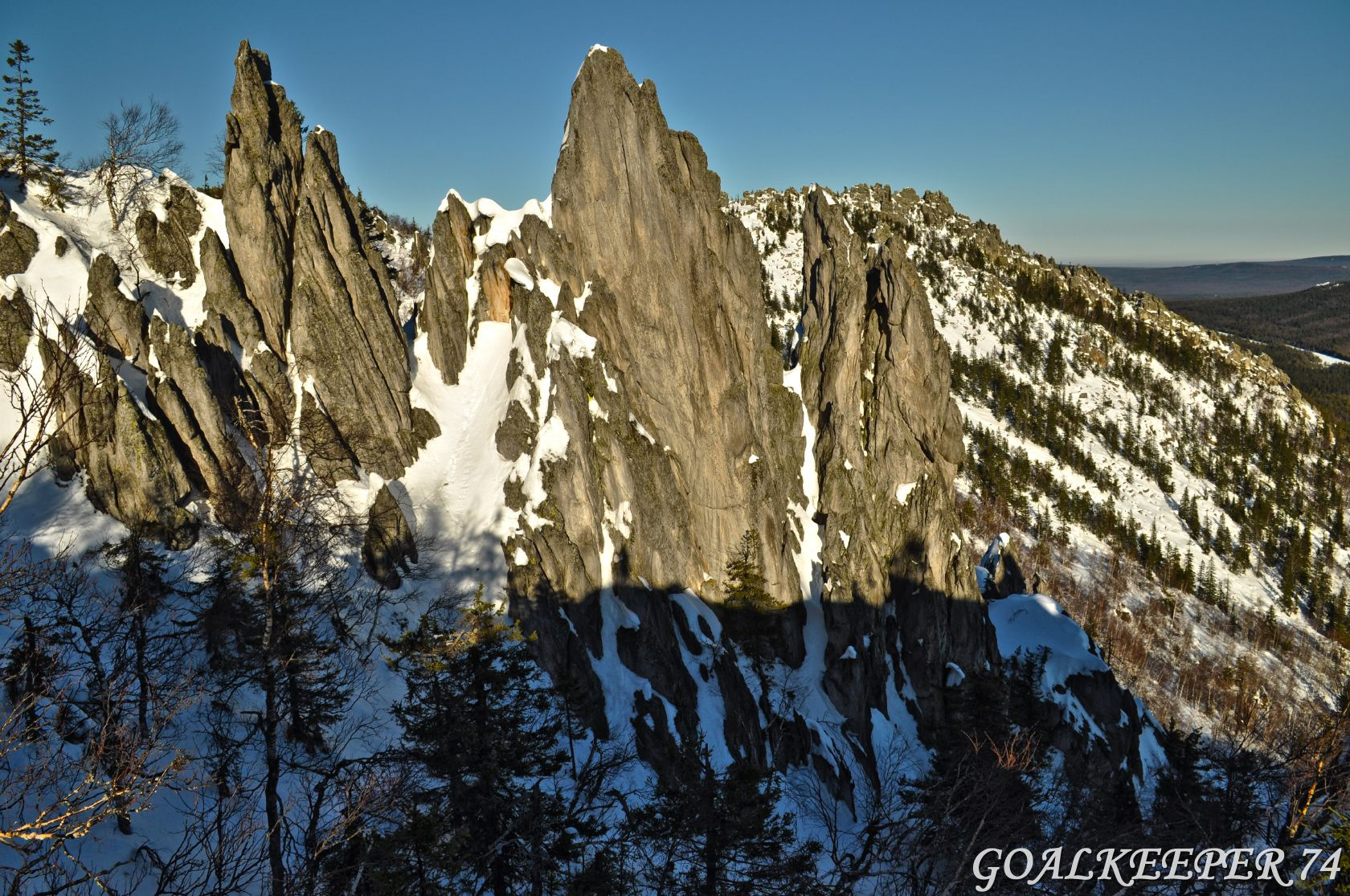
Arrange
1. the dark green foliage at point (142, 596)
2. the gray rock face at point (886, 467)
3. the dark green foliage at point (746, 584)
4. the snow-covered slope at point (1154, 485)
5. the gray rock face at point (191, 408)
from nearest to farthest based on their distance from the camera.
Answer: the dark green foliage at point (142, 596) < the gray rock face at point (191, 408) < the dark green foliage at point (746, 584) < the gray rock face at point (886, 467) < the snow-covered slope at point (1154, 485)

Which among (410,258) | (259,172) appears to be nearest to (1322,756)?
(259,172)

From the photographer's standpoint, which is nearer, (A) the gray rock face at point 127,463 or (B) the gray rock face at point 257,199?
(A) the gray rock face at point 127,463

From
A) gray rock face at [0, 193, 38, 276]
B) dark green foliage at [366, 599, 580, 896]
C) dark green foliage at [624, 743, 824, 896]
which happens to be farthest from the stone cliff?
dark green foliage at [366, 599, 580, 896]

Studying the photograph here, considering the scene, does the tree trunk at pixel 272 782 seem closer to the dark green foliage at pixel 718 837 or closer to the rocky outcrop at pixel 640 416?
the dark green foliage at pixel 718 837

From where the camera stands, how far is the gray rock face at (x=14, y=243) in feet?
96.8

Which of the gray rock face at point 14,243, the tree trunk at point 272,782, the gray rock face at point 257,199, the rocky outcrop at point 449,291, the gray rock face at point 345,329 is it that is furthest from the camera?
the rocky outcrop at point 449,291

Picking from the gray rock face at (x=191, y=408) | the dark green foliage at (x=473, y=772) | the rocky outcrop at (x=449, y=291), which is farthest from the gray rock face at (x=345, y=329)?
the dark green foliage at (x=473, y=772)

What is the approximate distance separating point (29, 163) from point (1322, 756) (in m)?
58.5

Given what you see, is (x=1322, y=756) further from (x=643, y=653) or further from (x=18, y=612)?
(x=18, y=612)

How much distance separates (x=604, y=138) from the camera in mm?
37281

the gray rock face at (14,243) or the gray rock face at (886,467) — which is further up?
the gray rock face at (14,243)

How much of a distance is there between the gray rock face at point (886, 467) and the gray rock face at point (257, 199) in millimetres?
31287

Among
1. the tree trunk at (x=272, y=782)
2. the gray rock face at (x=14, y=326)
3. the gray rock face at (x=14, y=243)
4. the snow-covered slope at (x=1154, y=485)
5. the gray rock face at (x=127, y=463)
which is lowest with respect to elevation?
the snow-covered slope at (x=1154, y=485)

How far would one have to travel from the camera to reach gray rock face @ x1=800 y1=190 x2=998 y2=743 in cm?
4150
